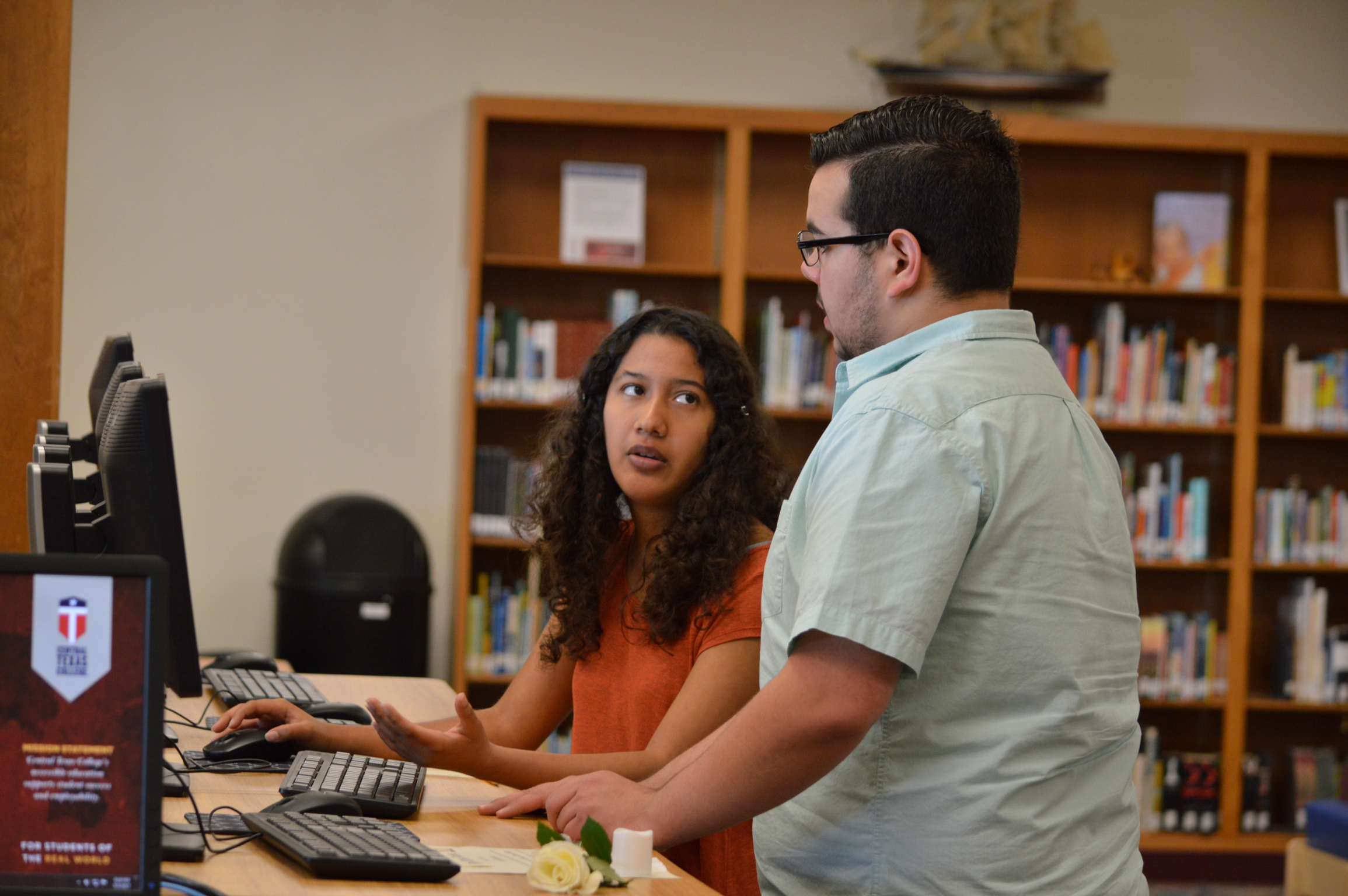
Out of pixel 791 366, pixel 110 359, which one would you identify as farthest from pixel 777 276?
pixel 110 359

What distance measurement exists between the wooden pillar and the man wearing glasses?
1.23 m

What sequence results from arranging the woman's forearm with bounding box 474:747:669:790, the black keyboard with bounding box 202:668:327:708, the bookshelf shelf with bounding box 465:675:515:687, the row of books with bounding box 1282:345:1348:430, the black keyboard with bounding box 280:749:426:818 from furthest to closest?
the row of books with bounding box 1282:345:1348:430 < the bookshelf shelf with bounding box 465:675:515:687 < the black keyboard with bounding box 202:668:327:708 < the woman's forearm with bounding box 474:747:669:790 < the black keyboard with bounding box 280:749:426:818

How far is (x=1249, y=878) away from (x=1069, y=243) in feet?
7.30

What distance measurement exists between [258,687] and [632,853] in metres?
1.13

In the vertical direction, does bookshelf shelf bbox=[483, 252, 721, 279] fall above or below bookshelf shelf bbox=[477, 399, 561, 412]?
above

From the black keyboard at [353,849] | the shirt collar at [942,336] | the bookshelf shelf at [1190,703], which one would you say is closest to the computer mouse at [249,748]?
the black keyboard at [353,849]

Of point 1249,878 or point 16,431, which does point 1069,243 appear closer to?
point 1249,878

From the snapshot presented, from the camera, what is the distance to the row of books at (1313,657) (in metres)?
4.14

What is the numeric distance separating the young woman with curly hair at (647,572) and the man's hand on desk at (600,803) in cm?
22

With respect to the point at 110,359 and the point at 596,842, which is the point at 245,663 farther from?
the point at 596,842

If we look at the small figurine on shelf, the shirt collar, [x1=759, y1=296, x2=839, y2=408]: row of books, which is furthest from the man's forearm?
the small figurine on shelf

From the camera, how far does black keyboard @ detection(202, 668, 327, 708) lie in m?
1.95

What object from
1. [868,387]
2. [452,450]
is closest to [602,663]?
[868,387]

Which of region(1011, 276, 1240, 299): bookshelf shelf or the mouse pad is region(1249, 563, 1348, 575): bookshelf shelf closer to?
region(1011, 276, 1240, 299): bookshelf shelf
